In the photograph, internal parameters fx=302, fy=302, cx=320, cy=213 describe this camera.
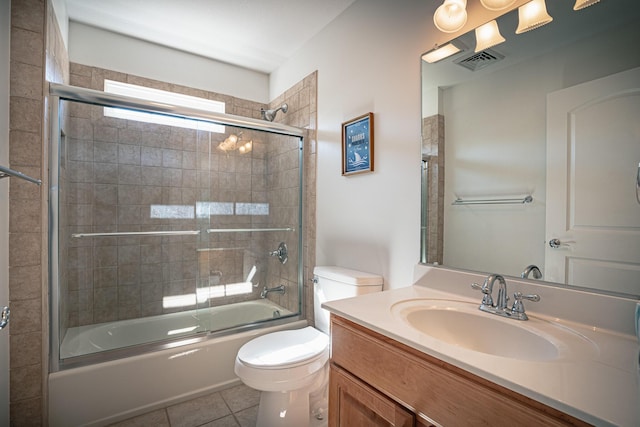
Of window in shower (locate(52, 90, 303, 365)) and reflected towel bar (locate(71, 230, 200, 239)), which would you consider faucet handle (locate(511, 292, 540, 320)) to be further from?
reflected towel bar (locate(71, 230, 200, 239))

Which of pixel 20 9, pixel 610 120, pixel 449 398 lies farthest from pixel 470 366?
pixel 20 9

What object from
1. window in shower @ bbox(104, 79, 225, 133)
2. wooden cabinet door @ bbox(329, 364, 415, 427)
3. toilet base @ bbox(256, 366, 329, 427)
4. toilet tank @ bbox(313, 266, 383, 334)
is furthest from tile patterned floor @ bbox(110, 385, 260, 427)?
window in shower @ bbox(104, 79, 225, 133)

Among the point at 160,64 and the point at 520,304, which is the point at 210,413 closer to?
the point at 520,304

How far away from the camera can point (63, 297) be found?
1766 millimetres

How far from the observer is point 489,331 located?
3.36 ft

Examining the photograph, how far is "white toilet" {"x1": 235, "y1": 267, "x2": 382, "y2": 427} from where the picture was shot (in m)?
1.39

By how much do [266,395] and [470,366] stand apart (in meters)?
1.16

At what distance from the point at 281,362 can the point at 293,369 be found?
7cm

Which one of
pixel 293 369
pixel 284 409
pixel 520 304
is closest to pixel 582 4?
pixel 520 304

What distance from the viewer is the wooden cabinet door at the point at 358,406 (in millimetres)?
860

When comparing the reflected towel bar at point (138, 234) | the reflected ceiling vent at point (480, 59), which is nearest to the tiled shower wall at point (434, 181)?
the reflected ceiling vent at point (480, 59)

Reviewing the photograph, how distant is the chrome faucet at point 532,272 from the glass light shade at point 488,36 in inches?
34.8

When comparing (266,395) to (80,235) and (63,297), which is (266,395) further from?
(80,235)

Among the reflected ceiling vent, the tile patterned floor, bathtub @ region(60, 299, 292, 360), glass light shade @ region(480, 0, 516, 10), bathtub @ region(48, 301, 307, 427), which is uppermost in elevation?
glass light shade @ region(480, 0, 516, 10)
